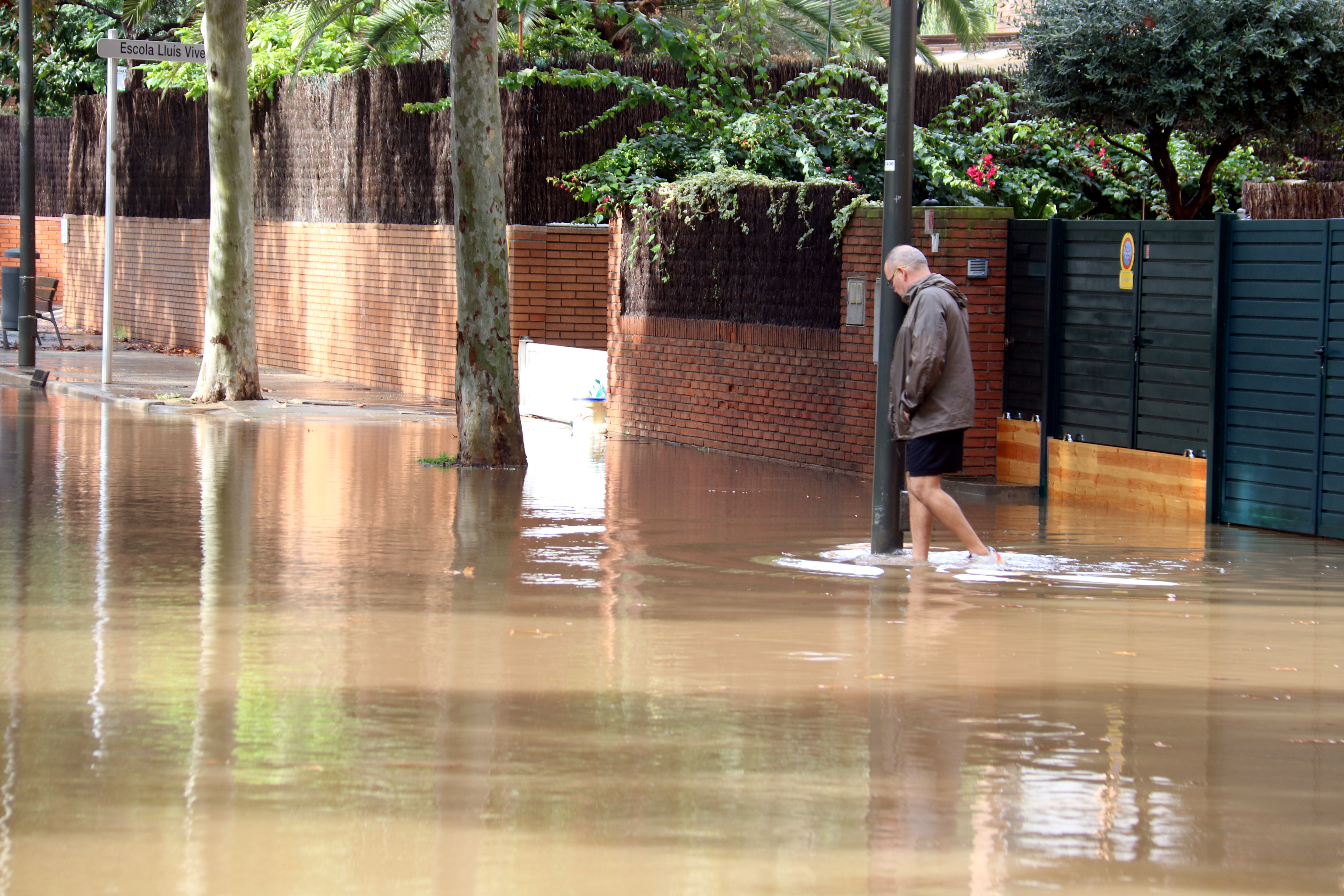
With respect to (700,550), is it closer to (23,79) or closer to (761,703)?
(761,703)

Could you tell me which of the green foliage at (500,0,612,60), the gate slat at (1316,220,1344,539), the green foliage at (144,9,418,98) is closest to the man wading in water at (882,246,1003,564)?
the gate slat at (1316,220,1344,539)

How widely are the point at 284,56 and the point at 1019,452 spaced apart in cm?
1610

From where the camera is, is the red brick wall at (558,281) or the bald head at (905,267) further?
the red brick wall at (558,281)

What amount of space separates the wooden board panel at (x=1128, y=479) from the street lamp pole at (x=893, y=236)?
9.68ft

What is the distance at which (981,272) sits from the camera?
13.2m

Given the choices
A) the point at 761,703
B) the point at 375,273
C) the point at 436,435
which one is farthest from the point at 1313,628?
the point at 375,273

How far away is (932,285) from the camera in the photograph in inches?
370

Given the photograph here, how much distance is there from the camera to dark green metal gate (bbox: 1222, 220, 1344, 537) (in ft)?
35.7

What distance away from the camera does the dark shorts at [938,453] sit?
9.34 m

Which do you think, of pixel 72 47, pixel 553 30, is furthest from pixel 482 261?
pixel 72 47

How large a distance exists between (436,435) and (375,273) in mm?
5978

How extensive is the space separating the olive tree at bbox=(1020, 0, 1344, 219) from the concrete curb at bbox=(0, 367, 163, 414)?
1005cm

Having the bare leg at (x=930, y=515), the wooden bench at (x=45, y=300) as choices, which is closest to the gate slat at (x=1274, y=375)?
the bare leg at (x=930, y=515)

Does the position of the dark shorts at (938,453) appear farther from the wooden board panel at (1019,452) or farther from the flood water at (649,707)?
the wooden board panel at (1019,452)
